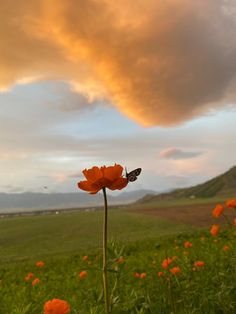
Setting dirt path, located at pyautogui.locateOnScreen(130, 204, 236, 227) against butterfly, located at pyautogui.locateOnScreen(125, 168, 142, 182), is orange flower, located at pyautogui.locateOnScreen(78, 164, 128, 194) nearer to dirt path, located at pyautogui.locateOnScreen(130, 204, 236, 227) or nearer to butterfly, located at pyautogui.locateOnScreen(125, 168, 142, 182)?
butterfly, located at pyautogui.locateOnScreen(125, 168, 142, 182)

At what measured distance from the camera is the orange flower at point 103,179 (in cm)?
224

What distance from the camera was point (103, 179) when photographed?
7.38ft

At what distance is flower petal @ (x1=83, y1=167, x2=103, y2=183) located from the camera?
90.2 inches

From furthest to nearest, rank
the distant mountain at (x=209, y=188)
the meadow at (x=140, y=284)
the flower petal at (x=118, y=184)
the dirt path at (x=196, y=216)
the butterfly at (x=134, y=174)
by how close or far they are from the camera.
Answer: the distant mountain at (x=209, y=188) < the dirt path at (x=196, y=216) < the meadow at (x=140, y=284) < the butterfly at (x=134, y=174) < the flower petal at (x=118, y=184)

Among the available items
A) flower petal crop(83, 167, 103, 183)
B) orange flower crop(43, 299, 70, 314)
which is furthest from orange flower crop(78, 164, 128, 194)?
orange flower crop(43, 299, 70, 314)

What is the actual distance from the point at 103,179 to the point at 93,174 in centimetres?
→ 9

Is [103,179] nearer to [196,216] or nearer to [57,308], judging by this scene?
[57,308]

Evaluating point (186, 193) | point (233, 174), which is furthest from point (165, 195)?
point (233, 174)

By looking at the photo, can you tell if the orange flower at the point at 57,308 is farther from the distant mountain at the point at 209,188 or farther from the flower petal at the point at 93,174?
the distant mountain at the point at 209,188

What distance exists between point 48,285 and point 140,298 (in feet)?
15.5

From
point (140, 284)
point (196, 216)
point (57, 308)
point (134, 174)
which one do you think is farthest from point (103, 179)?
point (196, 216)

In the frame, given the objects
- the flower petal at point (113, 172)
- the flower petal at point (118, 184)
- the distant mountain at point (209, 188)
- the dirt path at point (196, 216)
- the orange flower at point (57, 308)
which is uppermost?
the distant mountain at point (209, 188)

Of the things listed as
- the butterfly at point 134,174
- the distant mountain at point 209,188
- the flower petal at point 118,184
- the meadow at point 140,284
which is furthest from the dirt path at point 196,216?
the distant mountain at point 209,188

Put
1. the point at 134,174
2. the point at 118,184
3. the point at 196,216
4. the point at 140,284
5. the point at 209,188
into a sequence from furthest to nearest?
the point at 209,188
the point at 196,216
the point at 140,284
the point at 134,174
the point at 118,184
